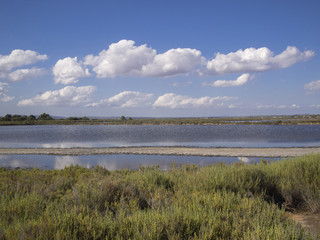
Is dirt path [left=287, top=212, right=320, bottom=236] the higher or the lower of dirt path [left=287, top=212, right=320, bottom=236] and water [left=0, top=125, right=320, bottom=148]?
the higher

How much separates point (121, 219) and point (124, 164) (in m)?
15.1

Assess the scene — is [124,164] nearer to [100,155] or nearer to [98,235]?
[100,155]

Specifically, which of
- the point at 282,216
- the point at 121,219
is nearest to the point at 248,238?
the point at 282,216

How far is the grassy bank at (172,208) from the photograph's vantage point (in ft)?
12.8

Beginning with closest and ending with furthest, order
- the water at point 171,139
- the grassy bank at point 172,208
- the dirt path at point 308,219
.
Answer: the grassy bank at point 172,208 → the dirt path at point 308,219 → the water at point 171,139

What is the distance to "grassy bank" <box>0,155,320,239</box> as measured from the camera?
389cm

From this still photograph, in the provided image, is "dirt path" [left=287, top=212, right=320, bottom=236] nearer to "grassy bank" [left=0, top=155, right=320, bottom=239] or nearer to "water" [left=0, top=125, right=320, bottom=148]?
"grassy bank" [left=0, top=155, right=320, bottom=239]

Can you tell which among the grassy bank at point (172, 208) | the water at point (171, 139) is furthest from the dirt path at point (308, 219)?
the water at point (171, 139)

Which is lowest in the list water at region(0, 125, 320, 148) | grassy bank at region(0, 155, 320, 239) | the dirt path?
water at region(0, 125, 320, 148)

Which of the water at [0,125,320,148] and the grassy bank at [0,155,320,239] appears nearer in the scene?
A: the grassy bank at [0,155,320,239]

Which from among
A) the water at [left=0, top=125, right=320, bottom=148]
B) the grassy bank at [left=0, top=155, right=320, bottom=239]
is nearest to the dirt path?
the grassy bank at [left=0, top=155, right=320, bottom=239]

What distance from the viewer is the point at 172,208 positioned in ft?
16.3

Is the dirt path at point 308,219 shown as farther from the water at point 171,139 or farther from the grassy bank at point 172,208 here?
the water at point 171,139

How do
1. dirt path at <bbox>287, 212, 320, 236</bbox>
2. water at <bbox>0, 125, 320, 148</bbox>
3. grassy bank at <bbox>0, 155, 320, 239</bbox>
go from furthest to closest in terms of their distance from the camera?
water at <bbox>0, 125, 320, 148</bbox>
dirt path at <bbox>287, 212, 320, 236</bbox>
grassy bank at <bbox>0, 155, 320, 239</bbox>
